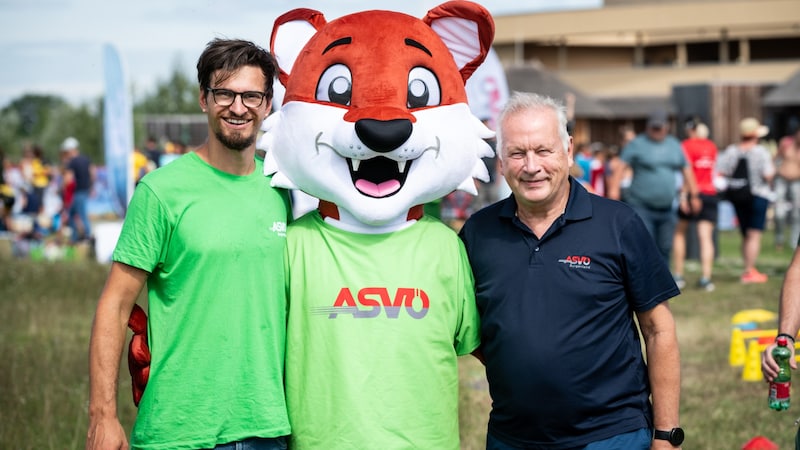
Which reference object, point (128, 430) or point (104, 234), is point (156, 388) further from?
point (104, 234)

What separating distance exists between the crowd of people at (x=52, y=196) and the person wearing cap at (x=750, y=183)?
8460mm

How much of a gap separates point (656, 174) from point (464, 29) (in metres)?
6.84

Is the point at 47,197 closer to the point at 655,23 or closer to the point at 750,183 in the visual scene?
the point at 750,183

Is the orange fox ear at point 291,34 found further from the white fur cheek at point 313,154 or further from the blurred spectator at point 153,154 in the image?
the blurred spectator at point 153,154

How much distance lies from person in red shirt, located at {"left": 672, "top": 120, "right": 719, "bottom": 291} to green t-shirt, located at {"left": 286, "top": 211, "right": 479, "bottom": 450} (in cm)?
818

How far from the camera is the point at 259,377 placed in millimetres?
3316

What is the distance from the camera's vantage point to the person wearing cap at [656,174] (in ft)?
33.5

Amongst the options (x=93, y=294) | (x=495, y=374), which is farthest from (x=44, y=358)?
(x=495, y=374)

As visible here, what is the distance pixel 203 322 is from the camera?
130 inches

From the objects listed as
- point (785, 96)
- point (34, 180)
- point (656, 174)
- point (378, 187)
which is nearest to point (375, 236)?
point (378, 187)

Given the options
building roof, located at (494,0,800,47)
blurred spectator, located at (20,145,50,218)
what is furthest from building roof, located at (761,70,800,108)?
blurred spectator, located at (20,145,50,218)

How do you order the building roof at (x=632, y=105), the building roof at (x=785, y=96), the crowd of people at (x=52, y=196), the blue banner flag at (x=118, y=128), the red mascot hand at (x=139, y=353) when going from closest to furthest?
the red mascot hand at (x=139, y=353) → the blue banner flag at (x=118, y=128) → the crowd of people at (x=52, y=196) → the building roof at (x=785, y=96) → the building roof at (x=632, y=105)

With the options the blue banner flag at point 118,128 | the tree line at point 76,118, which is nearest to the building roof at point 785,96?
the blue banner flag at point 118,128

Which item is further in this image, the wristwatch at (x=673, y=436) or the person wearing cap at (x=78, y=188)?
the person wearing cap at (x=78, y=188)
